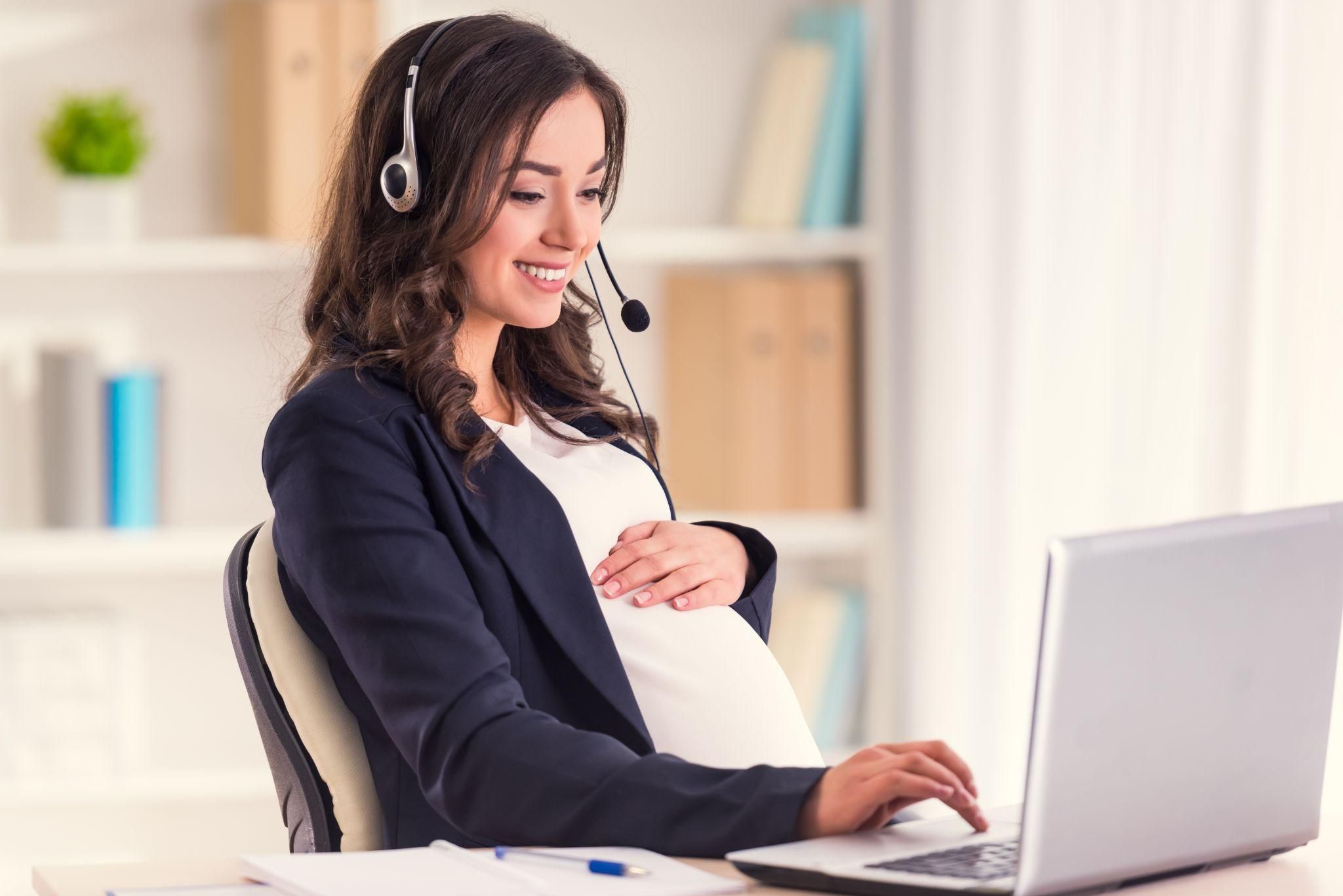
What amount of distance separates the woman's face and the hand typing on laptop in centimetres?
63

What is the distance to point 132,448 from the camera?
8.68 feet

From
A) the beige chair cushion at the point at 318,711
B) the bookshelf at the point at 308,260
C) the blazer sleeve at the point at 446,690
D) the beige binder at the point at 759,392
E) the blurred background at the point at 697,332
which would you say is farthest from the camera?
the beige binder at the point at 759,392

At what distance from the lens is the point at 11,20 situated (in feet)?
8.93

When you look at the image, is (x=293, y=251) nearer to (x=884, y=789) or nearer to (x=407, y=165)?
(x=407, y=165)

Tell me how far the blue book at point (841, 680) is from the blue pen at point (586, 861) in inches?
72.4

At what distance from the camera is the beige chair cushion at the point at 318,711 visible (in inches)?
52.9

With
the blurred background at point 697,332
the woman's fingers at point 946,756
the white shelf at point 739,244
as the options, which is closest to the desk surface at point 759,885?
the woman's fingers at point 946,756

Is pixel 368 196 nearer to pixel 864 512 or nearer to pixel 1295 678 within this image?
pixel 1295 678

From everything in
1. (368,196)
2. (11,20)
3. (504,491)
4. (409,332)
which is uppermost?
(11,20)

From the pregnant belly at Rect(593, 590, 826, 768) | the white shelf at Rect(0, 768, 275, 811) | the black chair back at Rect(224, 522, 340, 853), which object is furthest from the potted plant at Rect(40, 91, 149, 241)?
the pregnant belly at Rect(593, 590, 826, 768)

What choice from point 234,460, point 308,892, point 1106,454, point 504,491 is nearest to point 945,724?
point 1106,454

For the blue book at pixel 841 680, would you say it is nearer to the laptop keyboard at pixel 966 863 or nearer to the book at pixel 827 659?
the book at pixel 827 659

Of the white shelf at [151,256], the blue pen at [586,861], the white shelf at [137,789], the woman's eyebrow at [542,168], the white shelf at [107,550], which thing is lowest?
the white shelf at [137,789]

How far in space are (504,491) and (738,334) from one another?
1418 millimetres
